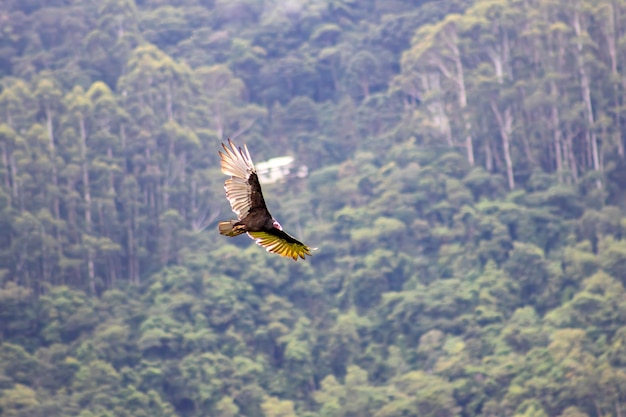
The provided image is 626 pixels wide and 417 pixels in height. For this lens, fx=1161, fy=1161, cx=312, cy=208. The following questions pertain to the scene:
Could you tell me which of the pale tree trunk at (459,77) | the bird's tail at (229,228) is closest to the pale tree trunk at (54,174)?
the pale tree trunk at (459,77)

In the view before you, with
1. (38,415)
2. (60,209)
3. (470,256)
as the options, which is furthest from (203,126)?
(38,415)

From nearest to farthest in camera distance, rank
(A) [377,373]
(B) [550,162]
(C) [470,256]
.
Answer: (A) [377,373]
(C) [470,256]
(B) [550,162]

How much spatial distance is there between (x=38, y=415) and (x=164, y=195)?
28.0ft

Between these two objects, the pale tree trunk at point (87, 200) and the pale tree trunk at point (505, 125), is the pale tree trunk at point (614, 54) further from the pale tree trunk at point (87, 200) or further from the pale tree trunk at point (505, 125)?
the pale tree trunk at point (87, 200)

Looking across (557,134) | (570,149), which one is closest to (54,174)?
(557,134)

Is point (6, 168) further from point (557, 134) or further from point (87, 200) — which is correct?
point (557, 134)

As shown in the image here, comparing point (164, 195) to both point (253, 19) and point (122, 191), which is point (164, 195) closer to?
point (122, 191)

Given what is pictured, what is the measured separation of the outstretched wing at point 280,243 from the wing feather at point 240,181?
0.17 m

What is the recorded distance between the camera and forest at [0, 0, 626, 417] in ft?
88.8

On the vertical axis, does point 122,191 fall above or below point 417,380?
above

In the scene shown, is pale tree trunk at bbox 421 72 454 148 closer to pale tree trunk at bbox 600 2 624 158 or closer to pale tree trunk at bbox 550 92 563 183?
pale tree trunk at bbox 550 92 563 183

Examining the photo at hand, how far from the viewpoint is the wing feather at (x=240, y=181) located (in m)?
5.89

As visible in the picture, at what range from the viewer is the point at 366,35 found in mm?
38781

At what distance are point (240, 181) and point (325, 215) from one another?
1075 inches
